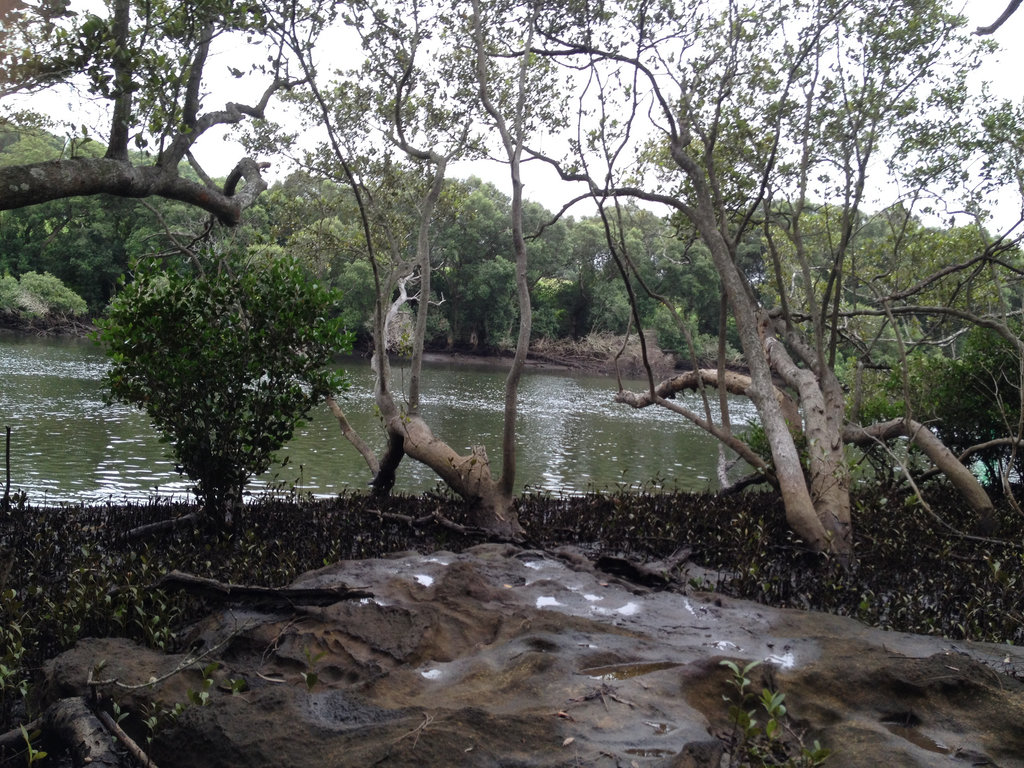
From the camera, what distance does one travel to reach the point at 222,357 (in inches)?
300

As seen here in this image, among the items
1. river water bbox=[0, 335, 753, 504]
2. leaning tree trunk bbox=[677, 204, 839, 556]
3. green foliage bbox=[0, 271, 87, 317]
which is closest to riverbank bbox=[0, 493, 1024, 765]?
leaning tree trunk bbox=[677, 204, 839, 556]

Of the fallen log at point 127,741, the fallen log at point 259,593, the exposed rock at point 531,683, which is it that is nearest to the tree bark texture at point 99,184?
the fallen log at point 259,593

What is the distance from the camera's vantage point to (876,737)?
3.64 metres

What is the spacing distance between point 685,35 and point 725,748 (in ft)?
27.5

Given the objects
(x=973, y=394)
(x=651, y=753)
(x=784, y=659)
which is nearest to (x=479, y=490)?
(x=784, y=659)

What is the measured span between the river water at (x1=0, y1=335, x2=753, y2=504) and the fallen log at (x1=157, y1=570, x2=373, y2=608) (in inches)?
95.9

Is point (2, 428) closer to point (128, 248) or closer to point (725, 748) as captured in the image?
point (725, 748)

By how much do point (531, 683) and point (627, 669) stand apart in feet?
1.94

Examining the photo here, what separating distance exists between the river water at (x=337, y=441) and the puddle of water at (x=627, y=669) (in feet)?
13.5

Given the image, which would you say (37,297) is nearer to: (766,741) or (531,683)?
(531,683)

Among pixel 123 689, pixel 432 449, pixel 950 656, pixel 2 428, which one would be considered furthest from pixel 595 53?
pixel 2 428

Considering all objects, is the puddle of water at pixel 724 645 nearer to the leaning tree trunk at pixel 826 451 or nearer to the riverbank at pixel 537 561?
the riverbank at pixel 537 561

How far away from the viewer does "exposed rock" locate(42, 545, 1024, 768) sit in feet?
11.3

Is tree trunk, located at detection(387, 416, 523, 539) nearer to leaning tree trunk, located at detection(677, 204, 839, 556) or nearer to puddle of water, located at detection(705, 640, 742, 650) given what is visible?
leaning tree trunk, located at detection(677, 204, 839, 556)
